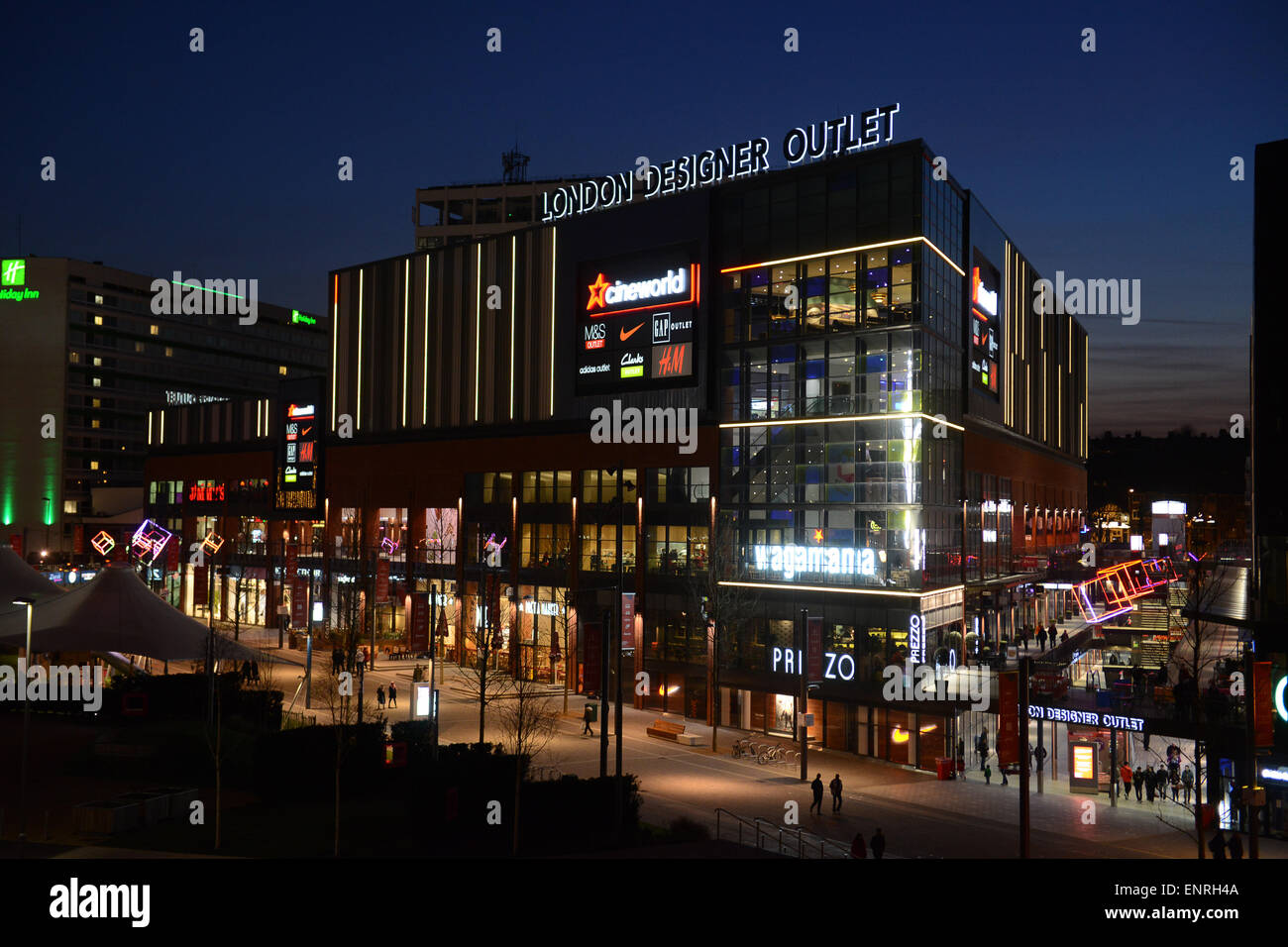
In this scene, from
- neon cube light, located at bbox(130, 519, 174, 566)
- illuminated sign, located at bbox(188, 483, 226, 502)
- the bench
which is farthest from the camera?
illuminated sign, located at bbox(188, 483, 226, 502)

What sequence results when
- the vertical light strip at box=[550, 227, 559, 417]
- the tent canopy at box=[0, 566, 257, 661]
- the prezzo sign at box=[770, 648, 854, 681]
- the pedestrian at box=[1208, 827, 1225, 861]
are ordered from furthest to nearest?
the vertical light strip at box=[550, 227, 559, 417], the prezzo sign at box=[770, 648, 854, 681], the tent canopy at box=[0, 566, 257, 661], the pedestrian at box=[1208, 827, 1225, 861]

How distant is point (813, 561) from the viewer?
47.2 m

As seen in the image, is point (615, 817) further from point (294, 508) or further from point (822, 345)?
point (294, 508)

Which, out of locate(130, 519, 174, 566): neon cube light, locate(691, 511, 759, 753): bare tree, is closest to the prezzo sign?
locate(691, 511, 759, 753): bare tree

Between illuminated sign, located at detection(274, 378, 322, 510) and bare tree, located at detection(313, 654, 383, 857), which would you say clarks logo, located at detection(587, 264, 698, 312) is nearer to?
bare tree, located at detection(313, 654, 383, 857)

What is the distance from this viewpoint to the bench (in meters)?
45.8

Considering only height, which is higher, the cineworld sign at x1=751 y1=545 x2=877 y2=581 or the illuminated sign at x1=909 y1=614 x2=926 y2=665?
the cineworld sign at x1=751 y1=545 x2=877 y2=581

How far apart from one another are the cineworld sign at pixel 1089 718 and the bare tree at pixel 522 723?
18.7 metres

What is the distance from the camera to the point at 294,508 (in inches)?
3108

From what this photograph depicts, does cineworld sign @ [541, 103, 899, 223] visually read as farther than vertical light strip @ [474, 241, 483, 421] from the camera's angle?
No

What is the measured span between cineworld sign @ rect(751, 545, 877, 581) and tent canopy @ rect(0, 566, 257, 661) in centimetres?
2480

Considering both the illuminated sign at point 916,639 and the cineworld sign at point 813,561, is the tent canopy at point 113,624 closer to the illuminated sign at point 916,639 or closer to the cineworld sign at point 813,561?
the cineworld sign at point 813,561
